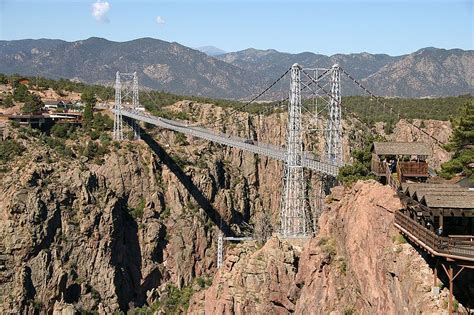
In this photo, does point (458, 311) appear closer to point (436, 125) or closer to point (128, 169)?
point (128, 169)

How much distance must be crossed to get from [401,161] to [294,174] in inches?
896

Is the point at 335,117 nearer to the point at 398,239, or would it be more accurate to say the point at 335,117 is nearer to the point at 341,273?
the point at 341,273

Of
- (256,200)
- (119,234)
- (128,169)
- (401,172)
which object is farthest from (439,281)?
(256,200)

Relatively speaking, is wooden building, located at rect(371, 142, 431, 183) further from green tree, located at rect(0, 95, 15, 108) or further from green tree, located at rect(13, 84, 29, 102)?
green tree, located at rect(13, 84, 29, 102)

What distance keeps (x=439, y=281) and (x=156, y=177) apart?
61.5 m

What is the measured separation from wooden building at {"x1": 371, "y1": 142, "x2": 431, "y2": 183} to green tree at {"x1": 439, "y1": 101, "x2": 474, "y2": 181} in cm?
246

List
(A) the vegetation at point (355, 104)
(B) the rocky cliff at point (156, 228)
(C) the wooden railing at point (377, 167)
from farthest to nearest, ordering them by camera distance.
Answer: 1. (A) the vegetation at point (355, 104)
2. (B) the rocky cliff at point (156, 228)
3. (C) the wooden railing at point (377, 167)

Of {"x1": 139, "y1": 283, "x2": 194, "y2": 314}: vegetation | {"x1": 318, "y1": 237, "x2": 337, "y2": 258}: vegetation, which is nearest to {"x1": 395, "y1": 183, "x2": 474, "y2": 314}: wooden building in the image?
{"x1": 318, "y1": 237, "x2": 337, "y2": 258}: vegetation

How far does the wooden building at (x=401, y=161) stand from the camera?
3566 centimetres

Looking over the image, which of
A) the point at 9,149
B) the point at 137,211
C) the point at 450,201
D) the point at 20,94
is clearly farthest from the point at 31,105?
the point at 450,201

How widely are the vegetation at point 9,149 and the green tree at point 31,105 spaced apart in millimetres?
7874

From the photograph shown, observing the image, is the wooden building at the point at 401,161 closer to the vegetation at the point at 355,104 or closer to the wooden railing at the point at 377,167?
the wooden railing at the point at 377,167

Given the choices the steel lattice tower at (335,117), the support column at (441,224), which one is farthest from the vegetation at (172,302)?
the support column at (441,224)

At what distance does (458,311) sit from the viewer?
25.0m
